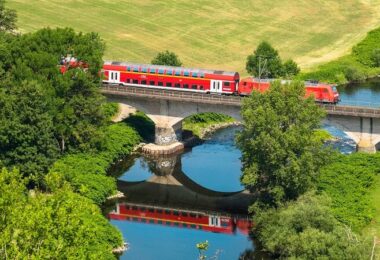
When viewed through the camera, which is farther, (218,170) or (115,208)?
(218,170)

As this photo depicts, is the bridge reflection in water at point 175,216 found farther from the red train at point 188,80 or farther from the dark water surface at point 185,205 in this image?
the red train at point 188,80

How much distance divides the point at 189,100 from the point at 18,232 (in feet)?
224

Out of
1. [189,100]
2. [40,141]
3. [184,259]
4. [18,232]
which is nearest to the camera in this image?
[18,232]

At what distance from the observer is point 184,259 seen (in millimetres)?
80812

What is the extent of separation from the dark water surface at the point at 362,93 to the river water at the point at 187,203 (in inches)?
476

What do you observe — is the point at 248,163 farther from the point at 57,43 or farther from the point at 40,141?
the point at 57,43

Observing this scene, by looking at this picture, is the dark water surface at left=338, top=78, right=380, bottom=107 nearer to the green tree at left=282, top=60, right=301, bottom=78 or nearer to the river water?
the green tree at left=282, top=60, right=301, bottom=78

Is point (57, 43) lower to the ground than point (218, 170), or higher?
higher

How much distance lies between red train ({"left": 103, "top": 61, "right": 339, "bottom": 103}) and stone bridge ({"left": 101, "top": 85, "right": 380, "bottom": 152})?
318 cm

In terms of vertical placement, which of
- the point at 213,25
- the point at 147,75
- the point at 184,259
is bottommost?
the point at 184,259

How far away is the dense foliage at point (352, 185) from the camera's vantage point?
8581cm

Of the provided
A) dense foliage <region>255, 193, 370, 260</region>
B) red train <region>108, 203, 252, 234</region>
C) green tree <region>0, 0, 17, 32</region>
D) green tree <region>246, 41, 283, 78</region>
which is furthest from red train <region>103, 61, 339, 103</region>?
dense foliage <region>255, 193, 370, 260</region>

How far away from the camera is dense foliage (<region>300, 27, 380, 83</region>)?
526 ft

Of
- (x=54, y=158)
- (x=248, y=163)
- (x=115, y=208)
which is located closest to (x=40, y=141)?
(x=54, y=158)
